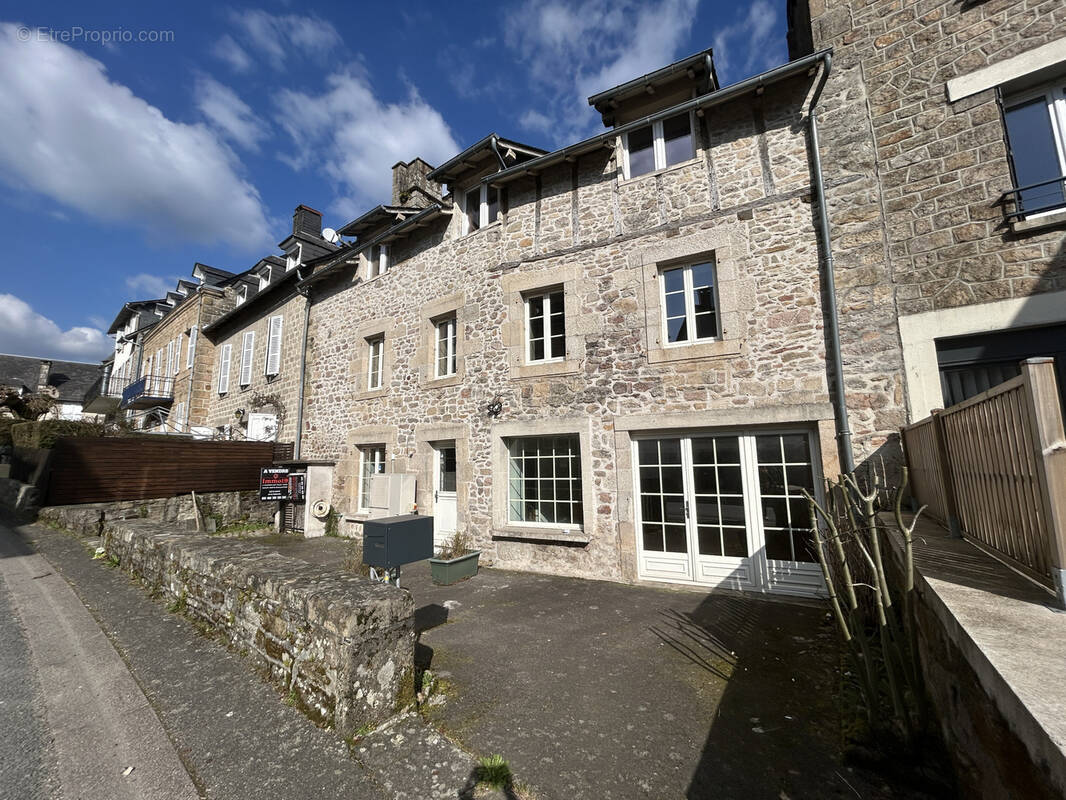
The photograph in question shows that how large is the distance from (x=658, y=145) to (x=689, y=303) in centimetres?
248

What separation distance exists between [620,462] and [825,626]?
285 centimetres

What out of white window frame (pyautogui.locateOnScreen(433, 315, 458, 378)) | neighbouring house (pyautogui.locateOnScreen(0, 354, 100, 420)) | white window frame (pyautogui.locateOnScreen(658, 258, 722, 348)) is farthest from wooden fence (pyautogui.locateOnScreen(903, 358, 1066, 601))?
neighbouring house (pyautogui.locateOnScreen(0, 354, 100, 420))

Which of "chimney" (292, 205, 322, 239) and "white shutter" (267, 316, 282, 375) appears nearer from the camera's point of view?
"white shutter" (267, 316, 282, 375)

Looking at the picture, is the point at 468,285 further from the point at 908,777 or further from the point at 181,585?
the point at 908,777

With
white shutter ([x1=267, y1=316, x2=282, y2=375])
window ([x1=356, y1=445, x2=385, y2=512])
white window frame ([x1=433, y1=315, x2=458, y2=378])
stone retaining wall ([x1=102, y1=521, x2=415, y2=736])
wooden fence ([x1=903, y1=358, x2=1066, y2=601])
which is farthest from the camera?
white shutter ([x1=267, y1=316, x2=282, y2=375])

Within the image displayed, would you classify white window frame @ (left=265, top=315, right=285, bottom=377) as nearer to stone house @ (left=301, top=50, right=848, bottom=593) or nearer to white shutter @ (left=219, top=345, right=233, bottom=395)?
white shutter @ (left=219, top=345, right=233, bottom=395)

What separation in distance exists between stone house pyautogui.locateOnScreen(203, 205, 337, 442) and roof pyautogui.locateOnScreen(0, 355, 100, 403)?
22953mm

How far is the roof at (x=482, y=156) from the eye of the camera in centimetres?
784

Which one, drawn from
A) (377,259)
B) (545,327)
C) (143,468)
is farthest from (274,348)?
(545,327)

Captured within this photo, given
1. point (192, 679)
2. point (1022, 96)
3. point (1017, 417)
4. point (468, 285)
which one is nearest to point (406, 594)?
point (192, 679)

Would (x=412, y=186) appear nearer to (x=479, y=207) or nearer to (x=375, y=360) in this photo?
(x=479, y=207)

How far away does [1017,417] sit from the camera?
1973 mm

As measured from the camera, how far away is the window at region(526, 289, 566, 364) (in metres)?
7.23

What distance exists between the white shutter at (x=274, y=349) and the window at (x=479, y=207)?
7.23 meters
